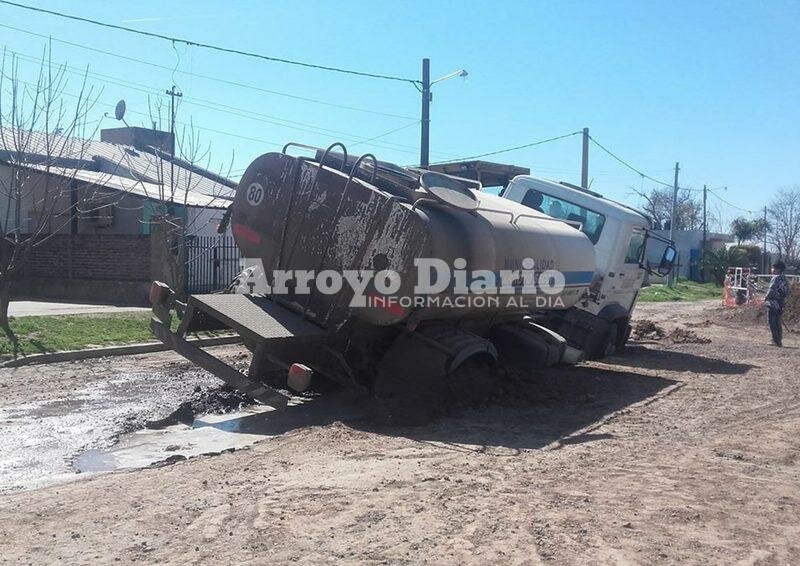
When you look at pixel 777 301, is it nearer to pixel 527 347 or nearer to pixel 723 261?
pixel 527 347

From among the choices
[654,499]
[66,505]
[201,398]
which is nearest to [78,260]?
[201,398]

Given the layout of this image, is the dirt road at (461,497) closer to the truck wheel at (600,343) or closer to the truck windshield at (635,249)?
the truck wheel at (600,343)

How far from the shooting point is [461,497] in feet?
16.9

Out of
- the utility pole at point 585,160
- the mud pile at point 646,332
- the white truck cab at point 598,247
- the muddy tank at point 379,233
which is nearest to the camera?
the muddy tank at point 379,233

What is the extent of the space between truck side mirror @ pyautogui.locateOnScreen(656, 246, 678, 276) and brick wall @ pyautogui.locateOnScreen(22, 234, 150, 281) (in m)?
12.6

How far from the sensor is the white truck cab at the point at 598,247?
12.1 meters

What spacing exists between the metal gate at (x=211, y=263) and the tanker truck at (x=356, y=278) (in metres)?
10.8

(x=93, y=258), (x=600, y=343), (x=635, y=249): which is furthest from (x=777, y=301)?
(x=93, y=258)

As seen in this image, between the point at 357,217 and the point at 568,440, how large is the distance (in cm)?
301

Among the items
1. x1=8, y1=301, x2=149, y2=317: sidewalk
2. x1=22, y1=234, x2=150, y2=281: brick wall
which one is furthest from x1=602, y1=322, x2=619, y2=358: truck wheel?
x1=22, y1=234, x2=150, y2=281: brick wall

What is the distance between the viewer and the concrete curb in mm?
10812

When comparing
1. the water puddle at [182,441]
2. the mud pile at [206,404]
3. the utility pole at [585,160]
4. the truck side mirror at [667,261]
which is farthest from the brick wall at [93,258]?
the utility pole at [585,160]

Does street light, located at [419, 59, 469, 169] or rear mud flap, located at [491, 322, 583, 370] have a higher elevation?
street light, located at [419, 59, 469, 169]

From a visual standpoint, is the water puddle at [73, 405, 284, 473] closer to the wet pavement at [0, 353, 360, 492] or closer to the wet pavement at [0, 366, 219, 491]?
the wet pavement at [0, 353, 360, 492]
